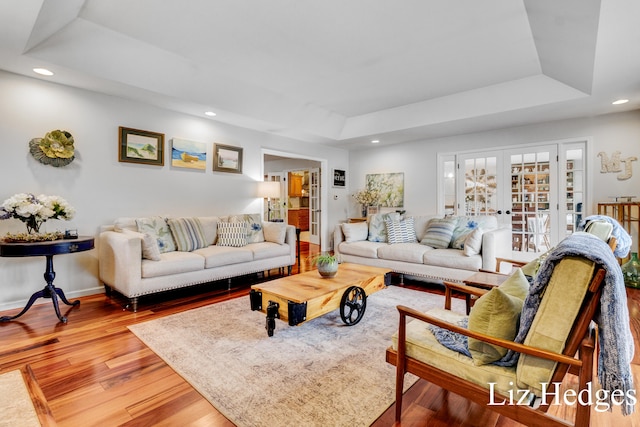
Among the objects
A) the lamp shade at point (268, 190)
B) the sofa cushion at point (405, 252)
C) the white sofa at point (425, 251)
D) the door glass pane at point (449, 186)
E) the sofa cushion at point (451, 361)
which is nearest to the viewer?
the sofa cushion at point (451, 361)

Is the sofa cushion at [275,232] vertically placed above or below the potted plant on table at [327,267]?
above

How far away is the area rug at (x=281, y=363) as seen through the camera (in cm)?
162

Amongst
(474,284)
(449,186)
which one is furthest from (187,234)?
(449,186)

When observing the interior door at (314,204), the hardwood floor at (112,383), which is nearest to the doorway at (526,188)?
the hardwood floor at (112,383)

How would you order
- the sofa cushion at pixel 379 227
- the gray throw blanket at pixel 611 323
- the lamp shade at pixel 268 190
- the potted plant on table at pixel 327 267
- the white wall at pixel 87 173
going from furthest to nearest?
the lamp shade at pixel 268 190, the sofa cushion at pixel 379 227, the white wall at pixel 87 173, the potted plant on table at pixel 327 267, the gray throw blanket at pixel 611 323

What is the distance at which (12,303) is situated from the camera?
310cm

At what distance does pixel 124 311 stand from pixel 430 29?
3.90m

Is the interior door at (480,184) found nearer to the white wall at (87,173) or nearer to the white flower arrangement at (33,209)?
the white wall at (87,173)

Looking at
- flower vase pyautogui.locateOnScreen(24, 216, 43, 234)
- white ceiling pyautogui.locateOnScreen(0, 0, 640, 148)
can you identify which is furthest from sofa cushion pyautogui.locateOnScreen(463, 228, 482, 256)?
flower vase pyautogui.locateOnScreen(24, 216, 43, 234)

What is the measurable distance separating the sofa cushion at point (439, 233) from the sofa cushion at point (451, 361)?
2.79 meters

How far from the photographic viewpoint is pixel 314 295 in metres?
2.40

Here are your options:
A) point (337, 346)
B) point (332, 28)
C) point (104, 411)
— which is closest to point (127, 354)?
point (104, 411)

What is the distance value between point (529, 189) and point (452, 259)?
2359 mm

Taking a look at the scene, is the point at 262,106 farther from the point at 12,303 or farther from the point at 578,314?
the point at 578,314
